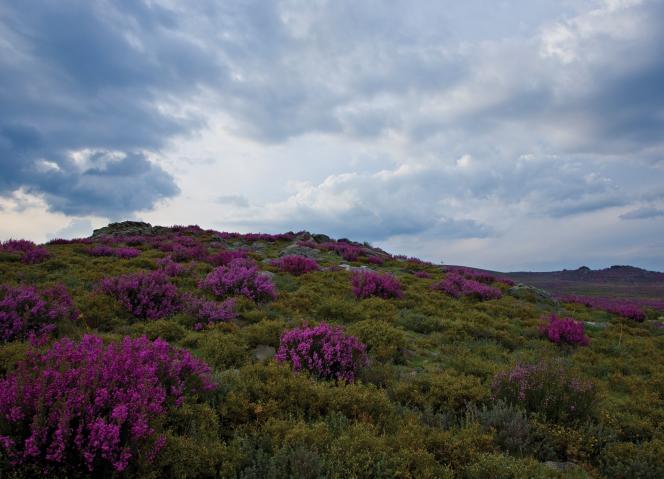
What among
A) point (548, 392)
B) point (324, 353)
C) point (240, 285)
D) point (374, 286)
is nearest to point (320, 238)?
point (374, 286)

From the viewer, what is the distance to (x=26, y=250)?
48.7 ft

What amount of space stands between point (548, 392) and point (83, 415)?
5.86m

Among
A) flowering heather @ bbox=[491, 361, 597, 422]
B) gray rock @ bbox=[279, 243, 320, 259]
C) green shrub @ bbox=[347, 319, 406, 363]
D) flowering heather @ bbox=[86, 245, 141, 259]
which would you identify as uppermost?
gray rock @ bbox=[279, 243, 320, 259]

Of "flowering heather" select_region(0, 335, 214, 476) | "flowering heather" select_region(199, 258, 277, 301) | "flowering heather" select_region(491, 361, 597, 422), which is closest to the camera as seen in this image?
"flowering heather" select_region(0, 335, 214, 476)

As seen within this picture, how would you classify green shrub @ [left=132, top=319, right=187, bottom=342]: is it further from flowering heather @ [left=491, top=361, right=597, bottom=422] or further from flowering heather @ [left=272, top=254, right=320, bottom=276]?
flowering heather @ [left=272, top=254, right=320, bottom=276]

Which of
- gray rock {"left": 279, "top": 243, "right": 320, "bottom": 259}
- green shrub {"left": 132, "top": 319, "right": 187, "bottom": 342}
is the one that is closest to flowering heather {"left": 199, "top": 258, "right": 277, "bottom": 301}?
green shrub {"left": 132, "top": 319, "right": 187, "bottom": 342}

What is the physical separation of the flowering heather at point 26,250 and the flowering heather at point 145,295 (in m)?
5.98

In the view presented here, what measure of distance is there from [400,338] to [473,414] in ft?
10.2

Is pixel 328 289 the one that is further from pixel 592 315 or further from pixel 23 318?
pixel 592 315

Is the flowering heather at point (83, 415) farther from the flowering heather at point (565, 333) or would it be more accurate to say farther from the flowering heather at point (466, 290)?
the flowering heather at point (466, 290)

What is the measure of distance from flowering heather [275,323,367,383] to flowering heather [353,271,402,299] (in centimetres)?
534

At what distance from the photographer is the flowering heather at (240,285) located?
36.0 ft

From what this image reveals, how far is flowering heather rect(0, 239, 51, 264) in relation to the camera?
45.0ft

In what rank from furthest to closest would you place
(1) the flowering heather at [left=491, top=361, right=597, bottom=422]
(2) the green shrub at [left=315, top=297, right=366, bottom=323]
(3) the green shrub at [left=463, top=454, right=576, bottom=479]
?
1. (2) the green shrub at [left=315, top=297, right=366, bottom=323]
2. (1) the flowering heather at [left=491, top=361, right=597, bottom=422]
3. (3) the green shrub at [left=463, top=454, right=576, bottom=479]
